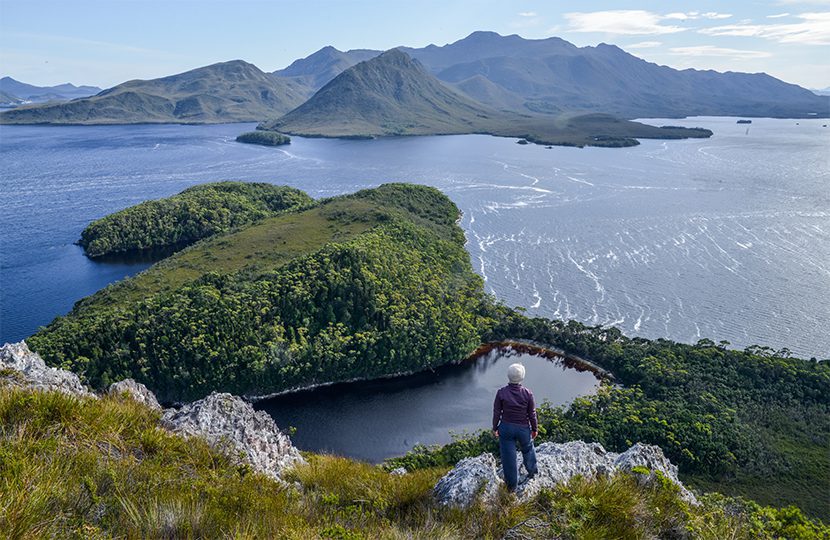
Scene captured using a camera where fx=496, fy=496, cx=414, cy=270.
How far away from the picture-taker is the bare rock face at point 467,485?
11383mm

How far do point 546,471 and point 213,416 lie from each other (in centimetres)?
1225

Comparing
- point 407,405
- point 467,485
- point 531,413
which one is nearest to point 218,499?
point 467,485

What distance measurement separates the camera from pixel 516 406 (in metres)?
11.8

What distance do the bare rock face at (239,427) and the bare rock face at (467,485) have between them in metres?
5.54

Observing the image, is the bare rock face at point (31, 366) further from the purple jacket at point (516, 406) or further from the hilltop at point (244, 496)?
the purple jacket at point (516, 406)

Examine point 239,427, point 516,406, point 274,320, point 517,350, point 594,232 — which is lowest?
point 517,350

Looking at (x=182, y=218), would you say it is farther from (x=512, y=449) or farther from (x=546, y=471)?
(x=512, y=449)

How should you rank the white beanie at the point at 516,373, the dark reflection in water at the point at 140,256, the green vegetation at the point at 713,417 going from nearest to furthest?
the white beanie at the point at 516,373 < the green vegetation at the point at 713,417 < the dark reflection in water at the point at 140,256

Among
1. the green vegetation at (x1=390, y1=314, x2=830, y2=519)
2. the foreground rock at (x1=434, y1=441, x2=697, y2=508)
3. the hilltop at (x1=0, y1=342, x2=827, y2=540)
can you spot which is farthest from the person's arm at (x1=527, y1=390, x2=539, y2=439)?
the green vegetation at (x1=390, y1=314, x2=830, y2=519)

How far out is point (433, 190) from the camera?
123 metres

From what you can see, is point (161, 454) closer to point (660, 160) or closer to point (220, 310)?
point (220, 310)

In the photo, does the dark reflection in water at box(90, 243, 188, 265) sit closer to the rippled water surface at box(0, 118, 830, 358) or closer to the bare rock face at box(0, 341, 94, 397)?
the rippled water surface at box(0, 118, 830, 358)

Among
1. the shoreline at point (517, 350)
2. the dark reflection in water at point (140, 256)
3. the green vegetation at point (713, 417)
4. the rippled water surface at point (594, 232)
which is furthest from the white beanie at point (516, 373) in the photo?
the dark reflection in water at point (140, 256)

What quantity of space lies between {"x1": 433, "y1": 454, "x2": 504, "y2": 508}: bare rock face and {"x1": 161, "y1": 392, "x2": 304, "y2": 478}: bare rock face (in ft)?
18.2
